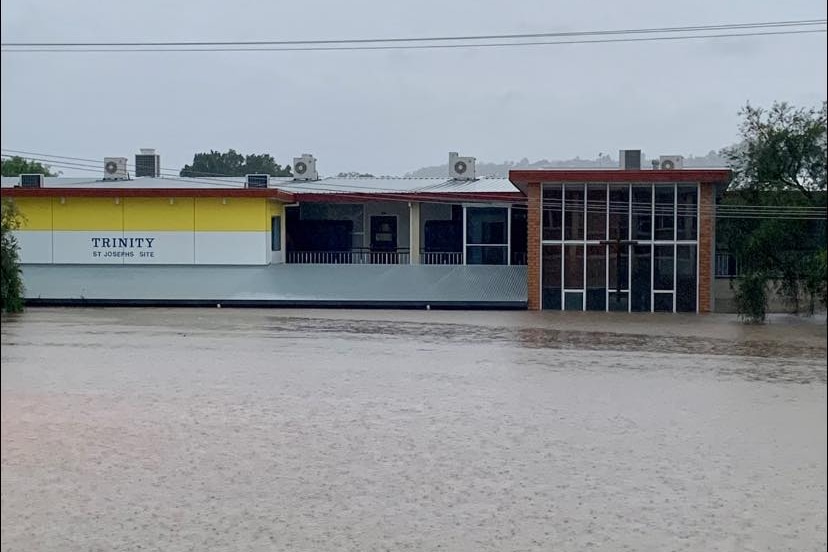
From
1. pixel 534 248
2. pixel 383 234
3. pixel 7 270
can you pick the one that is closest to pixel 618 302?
pixel 534 248

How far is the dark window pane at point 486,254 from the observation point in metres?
28.8

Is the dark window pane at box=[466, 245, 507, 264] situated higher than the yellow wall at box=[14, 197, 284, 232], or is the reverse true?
the yellow wall at box=[14, 197, 284, 232]

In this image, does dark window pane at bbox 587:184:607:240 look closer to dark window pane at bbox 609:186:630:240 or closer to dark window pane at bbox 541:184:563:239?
dark window pane at bbox 609:186:630:240

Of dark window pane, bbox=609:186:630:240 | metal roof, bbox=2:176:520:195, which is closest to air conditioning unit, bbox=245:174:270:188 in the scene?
metal roof, bbox=2:176:520:195

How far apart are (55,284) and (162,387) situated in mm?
15059

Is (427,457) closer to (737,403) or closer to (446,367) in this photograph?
(737,403)

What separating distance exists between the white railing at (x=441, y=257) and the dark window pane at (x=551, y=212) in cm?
490

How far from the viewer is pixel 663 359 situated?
15.4 meters

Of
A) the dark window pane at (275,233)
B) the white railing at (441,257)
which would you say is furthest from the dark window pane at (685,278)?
the dark window pane at (275,233)

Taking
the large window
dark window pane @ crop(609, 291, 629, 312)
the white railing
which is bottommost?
dark window pane @ crop(609, 291, 629, 312)

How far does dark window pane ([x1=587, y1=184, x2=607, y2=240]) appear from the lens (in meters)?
24.6

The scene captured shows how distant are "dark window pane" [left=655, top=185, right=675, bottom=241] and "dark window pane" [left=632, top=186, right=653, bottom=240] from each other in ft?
0.51

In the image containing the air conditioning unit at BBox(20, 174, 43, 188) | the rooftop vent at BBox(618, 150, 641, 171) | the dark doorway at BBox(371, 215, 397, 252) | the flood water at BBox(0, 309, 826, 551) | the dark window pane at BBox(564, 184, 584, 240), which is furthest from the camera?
the dark doorway at BBox(371, 215, 397, 252)

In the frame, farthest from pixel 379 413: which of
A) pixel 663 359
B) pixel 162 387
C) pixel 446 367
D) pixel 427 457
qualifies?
pixel 663 359
